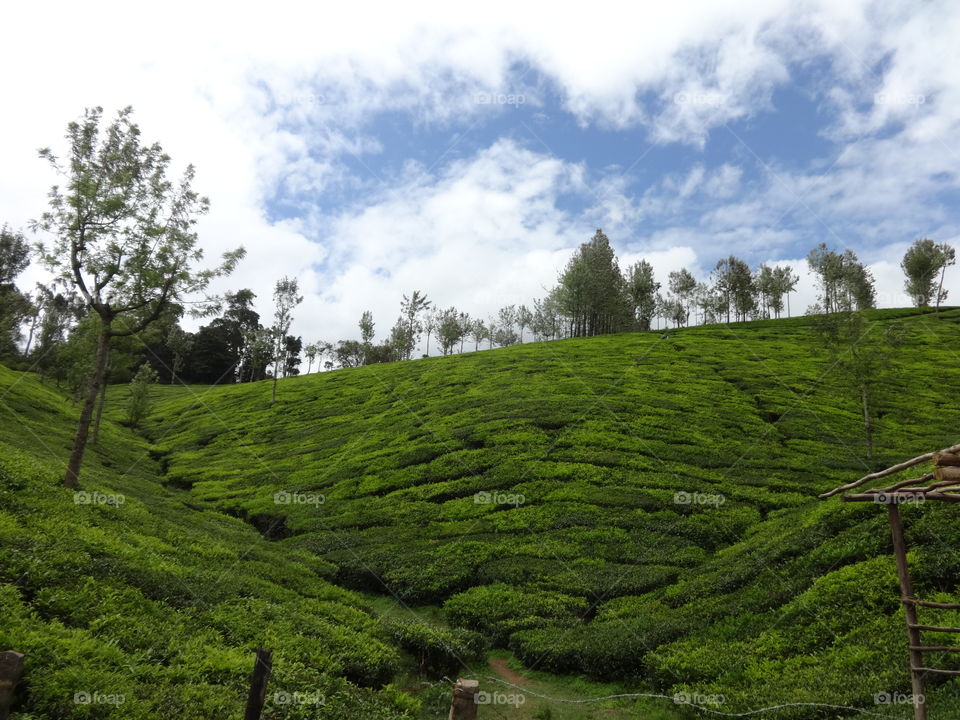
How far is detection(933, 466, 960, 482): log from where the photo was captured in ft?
25.2

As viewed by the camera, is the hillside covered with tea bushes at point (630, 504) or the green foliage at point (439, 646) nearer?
the hillside covered with tea bushes at point (630, 504)

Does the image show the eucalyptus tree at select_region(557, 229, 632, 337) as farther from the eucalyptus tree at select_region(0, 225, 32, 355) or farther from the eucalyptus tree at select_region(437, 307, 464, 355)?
the eucalyptus tree at select_region(0, 225, 32, 355)

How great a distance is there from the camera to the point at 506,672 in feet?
52.0

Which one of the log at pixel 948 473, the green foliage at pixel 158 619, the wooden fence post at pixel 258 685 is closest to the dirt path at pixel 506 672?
the green foliage at pixel 158 619

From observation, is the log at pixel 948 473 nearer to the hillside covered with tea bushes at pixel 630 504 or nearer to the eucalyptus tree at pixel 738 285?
the hillside covered with tea bushes at pixel 630 504

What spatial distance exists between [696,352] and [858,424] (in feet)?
76.7

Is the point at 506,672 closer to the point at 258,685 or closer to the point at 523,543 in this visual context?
the point at 523,543

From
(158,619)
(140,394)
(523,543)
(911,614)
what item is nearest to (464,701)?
(911,614)

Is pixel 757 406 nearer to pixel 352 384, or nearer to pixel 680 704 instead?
pixel 680 704

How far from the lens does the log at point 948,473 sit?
7.68 meters

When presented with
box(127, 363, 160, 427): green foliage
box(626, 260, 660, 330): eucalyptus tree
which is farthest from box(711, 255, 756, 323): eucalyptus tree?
box(127, 363, 160, 427): green foliage

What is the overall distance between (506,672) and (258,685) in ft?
31.8

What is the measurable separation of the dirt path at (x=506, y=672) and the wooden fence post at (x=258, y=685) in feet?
30.1

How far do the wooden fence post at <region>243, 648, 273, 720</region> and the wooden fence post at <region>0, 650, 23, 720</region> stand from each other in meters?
3.12
